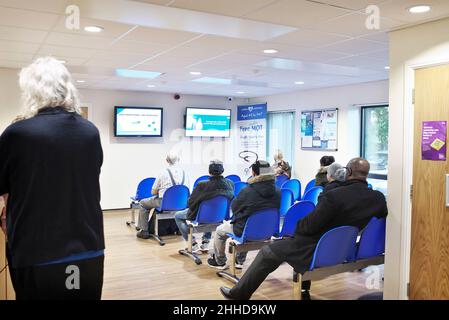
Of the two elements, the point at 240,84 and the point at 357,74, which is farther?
the point at 240,84

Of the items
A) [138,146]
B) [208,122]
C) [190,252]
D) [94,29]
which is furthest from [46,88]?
[208,122]

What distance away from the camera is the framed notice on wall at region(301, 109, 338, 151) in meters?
7.71

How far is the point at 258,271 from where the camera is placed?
3.49 m

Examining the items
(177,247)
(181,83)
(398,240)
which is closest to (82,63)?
(181,83)

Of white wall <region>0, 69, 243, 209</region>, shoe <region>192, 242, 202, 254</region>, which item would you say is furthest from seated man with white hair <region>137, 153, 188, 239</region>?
white wall <region>0, 69, 243, 209</region>

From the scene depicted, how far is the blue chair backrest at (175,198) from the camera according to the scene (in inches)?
227

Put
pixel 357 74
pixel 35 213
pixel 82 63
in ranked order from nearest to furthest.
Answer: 1. pixel 35 213
2. pixel 82 63
3. pixel 357 74

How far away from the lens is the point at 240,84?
25.1 feet

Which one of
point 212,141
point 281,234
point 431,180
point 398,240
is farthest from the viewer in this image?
point 212,141

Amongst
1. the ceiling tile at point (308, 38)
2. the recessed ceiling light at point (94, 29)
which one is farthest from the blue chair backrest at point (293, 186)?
the recessed ceiling light at point (94, 29)

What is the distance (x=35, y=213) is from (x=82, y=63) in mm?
4540

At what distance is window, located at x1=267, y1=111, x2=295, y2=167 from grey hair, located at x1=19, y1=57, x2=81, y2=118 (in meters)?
7.49
